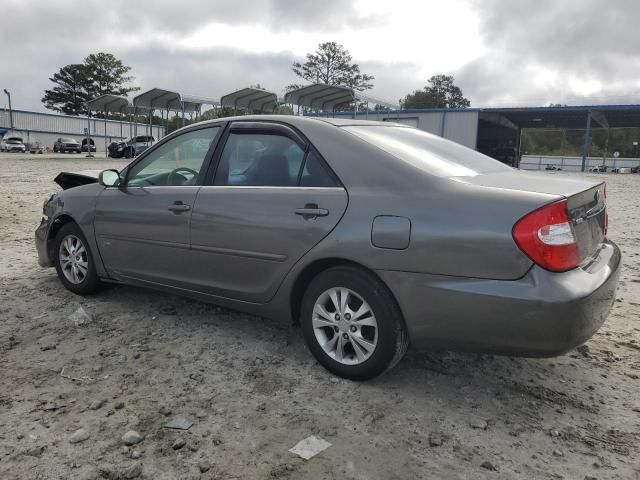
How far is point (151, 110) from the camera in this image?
30438mm

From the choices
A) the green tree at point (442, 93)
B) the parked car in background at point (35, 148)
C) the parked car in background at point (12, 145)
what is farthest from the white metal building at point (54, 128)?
the green tree at point (442, 93)

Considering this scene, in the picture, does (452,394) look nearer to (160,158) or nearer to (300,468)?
(300,468)

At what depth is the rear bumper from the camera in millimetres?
2445

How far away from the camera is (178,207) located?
3.73m

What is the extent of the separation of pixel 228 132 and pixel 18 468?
2399 millimetres

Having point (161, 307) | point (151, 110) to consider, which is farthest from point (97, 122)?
point (161, 307)

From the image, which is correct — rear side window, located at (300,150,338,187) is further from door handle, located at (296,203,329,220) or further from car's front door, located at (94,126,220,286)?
car's front door, located at (94,126,220,286)

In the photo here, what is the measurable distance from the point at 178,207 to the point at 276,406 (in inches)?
65.5

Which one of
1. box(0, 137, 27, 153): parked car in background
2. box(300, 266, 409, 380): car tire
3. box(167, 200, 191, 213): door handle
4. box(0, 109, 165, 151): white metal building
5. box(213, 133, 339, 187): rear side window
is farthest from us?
box(0, 109, 165, 151): white metal building

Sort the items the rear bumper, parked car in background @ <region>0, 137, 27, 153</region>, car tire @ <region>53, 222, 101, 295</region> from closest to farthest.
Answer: the rear bumper
car tire @ <region>53, 222, 101, 295</region>
parked car in background @ <region>0, 137, 27, 153</region>

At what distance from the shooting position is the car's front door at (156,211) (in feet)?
12.3

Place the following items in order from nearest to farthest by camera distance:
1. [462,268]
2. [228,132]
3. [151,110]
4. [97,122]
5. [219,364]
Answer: [462,268], [219,364], [228,132], [151,110], [97,122]

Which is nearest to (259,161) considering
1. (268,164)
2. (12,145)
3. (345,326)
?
(268,164)

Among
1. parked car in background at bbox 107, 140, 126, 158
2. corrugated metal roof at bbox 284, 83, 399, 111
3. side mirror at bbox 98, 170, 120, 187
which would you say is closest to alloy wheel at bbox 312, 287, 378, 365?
side mirror at bbox 98, 170, 120, 187
